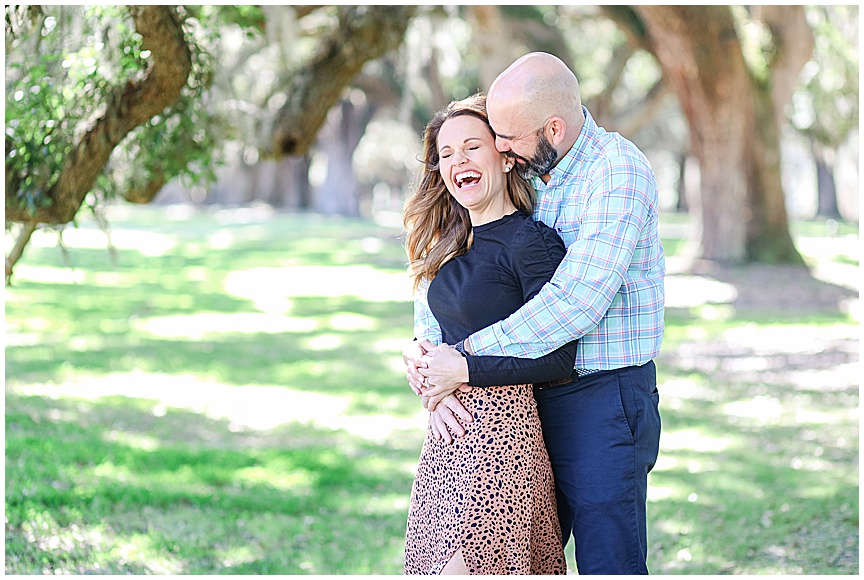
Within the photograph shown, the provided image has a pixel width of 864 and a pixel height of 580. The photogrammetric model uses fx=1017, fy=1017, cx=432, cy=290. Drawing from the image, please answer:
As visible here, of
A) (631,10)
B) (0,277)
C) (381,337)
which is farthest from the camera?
(631,10)

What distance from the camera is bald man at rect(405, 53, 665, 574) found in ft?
9.23

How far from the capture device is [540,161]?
2.95 m

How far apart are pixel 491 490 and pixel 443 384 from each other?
332 mm

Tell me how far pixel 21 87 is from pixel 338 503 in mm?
2859

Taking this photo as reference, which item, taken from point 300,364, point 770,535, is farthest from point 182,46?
point 300,364

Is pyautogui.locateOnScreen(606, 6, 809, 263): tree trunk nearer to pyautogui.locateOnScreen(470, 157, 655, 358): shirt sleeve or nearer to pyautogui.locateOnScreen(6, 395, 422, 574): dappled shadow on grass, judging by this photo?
pyautogui.locateOnScreen(6, 395, 422, 574): dappled shadow on grass

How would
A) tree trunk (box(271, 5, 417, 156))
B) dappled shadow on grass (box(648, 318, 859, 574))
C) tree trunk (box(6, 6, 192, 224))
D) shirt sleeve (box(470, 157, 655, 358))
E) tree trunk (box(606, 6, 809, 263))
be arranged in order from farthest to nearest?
tree trunk (box(606, 6, 809, 263)), tree trunk (box(271, 5, 417, 156)), dappled shadow on grass (box(648, 318, 859, 574)), tree trunk (box(6, 6, 192, 224)), shirt sleeve (box(470, 157, 655, 358))

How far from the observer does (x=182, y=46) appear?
4152 mm

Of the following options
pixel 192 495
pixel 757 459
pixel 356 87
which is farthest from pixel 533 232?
pixel 356 87

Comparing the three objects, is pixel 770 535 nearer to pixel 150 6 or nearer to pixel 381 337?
pixel 150 6

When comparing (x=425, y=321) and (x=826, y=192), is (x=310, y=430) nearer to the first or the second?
(x=425, y=321)

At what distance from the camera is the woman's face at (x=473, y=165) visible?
9.72ft

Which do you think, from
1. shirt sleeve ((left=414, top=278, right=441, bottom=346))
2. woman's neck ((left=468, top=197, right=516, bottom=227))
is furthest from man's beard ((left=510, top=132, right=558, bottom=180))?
shirt sleeve ((left=414, top=278, right=441, bottom=346))

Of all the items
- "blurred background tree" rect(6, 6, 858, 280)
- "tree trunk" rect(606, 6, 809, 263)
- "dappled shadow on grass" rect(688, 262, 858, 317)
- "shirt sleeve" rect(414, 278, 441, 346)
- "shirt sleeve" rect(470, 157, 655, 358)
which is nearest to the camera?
"shirt sleeve" rect(470, 157, 655, 358)
